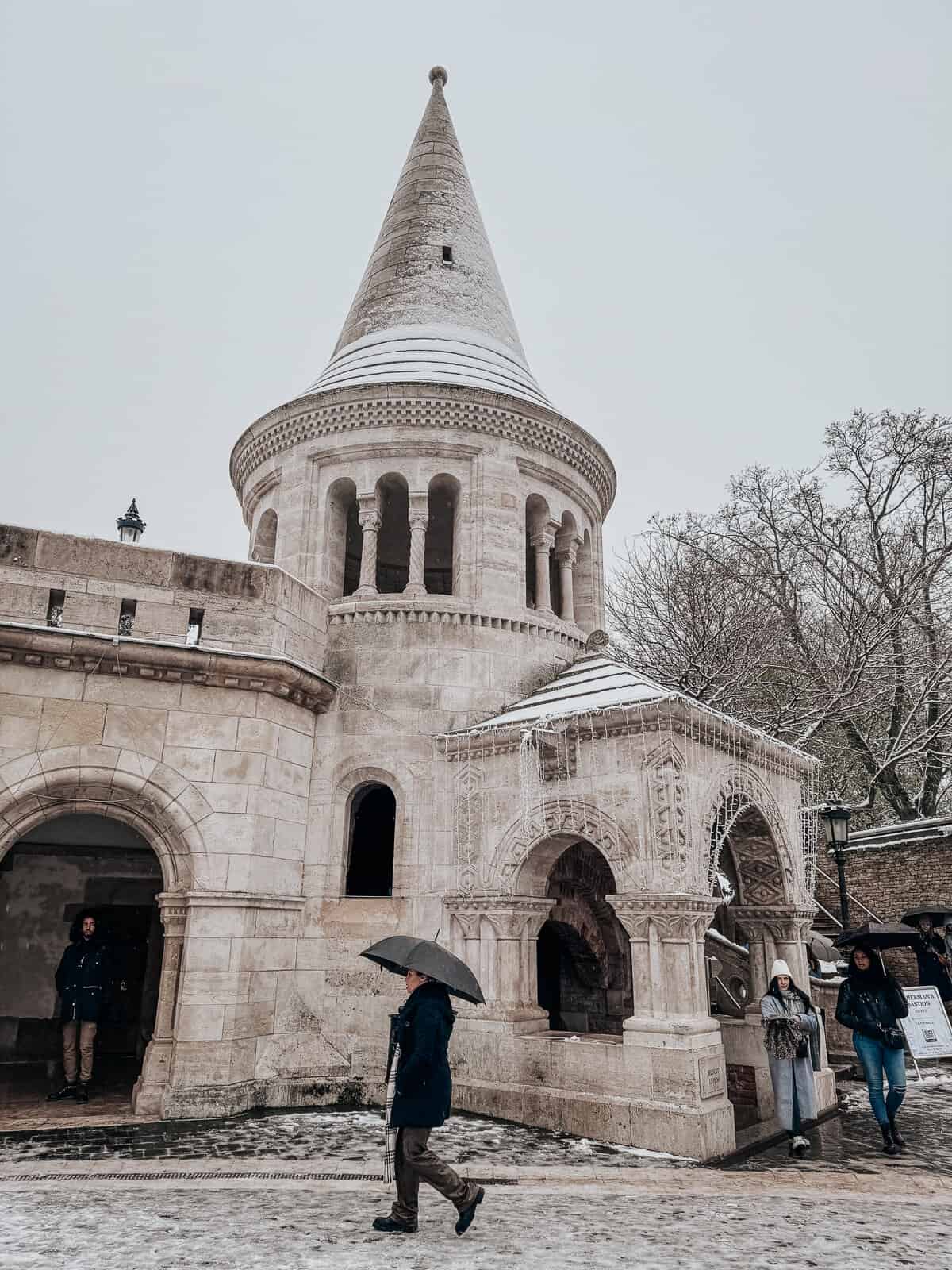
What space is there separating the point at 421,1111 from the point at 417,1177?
0.59 meters

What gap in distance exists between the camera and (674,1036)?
8.42 m

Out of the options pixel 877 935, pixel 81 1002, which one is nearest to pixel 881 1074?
pixel 877 935

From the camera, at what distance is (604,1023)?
12.3m

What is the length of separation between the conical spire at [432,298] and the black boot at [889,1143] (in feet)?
34.2

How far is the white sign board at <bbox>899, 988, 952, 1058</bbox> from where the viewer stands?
9586 mm

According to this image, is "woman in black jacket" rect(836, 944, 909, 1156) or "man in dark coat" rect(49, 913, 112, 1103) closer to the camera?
"woman in black jacket" rect(836, 944, 909, 1156)

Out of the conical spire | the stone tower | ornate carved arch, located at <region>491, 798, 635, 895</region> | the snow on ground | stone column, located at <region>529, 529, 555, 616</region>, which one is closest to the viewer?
the snow on ground

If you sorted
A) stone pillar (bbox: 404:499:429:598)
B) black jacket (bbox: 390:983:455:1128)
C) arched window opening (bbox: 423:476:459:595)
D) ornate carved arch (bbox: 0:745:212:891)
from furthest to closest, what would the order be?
arched window opening (bbox: 423:476:459:595)
stone pillar (bbox: 404:499:429:598)
ornate carved arch (bbox: 0:745:212:891)
black jacket (bbox: 390:983:455:1128)

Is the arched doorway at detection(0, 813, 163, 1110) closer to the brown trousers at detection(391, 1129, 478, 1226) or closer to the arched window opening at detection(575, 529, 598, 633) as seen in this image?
the brown trousers at detection(391, 1129, 478, 1226)

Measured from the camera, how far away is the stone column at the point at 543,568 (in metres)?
13.4

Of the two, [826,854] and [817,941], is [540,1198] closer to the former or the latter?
[817,941]

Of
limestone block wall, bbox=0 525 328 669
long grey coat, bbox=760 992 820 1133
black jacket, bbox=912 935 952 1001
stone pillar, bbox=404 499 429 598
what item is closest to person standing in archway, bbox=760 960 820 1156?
long grey coat, bbox=760 992 820 1133

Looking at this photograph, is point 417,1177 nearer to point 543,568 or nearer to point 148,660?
point 148,660

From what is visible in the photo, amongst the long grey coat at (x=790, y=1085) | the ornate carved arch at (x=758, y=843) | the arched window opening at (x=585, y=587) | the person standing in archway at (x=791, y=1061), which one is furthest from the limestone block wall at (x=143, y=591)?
the long grey coat at (x=790, y=1085)
